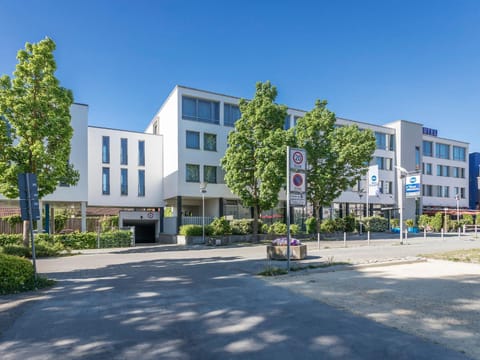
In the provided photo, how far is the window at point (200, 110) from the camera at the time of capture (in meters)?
29.8

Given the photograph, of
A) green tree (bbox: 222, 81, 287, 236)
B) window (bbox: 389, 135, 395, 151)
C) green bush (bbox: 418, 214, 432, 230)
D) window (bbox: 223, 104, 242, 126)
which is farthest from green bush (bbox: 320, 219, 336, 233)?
window (bbox: 389, 135, 395, 151)

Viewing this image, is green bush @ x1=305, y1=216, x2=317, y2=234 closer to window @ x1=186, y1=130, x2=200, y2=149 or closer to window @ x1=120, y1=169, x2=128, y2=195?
window @ x1=186, y1=130, x2=200, y2=149

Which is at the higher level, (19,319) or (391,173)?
(391,173)

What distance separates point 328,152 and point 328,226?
7.64 metres

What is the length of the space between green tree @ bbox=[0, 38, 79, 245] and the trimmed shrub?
26.1 feet

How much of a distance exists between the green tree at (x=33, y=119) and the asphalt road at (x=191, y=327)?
9.68 meters

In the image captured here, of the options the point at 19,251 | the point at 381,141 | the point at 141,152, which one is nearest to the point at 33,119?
the point at 19,251

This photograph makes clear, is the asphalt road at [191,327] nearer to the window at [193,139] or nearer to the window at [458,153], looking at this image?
the window at [193,139]

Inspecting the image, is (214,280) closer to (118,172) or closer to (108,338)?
(108,338)

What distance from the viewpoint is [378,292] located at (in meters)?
7.79

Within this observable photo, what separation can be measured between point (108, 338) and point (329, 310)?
375cm

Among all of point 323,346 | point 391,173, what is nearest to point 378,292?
point 323,346

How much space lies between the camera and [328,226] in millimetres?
32281

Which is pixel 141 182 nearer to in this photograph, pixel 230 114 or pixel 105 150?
pixel 105 150
